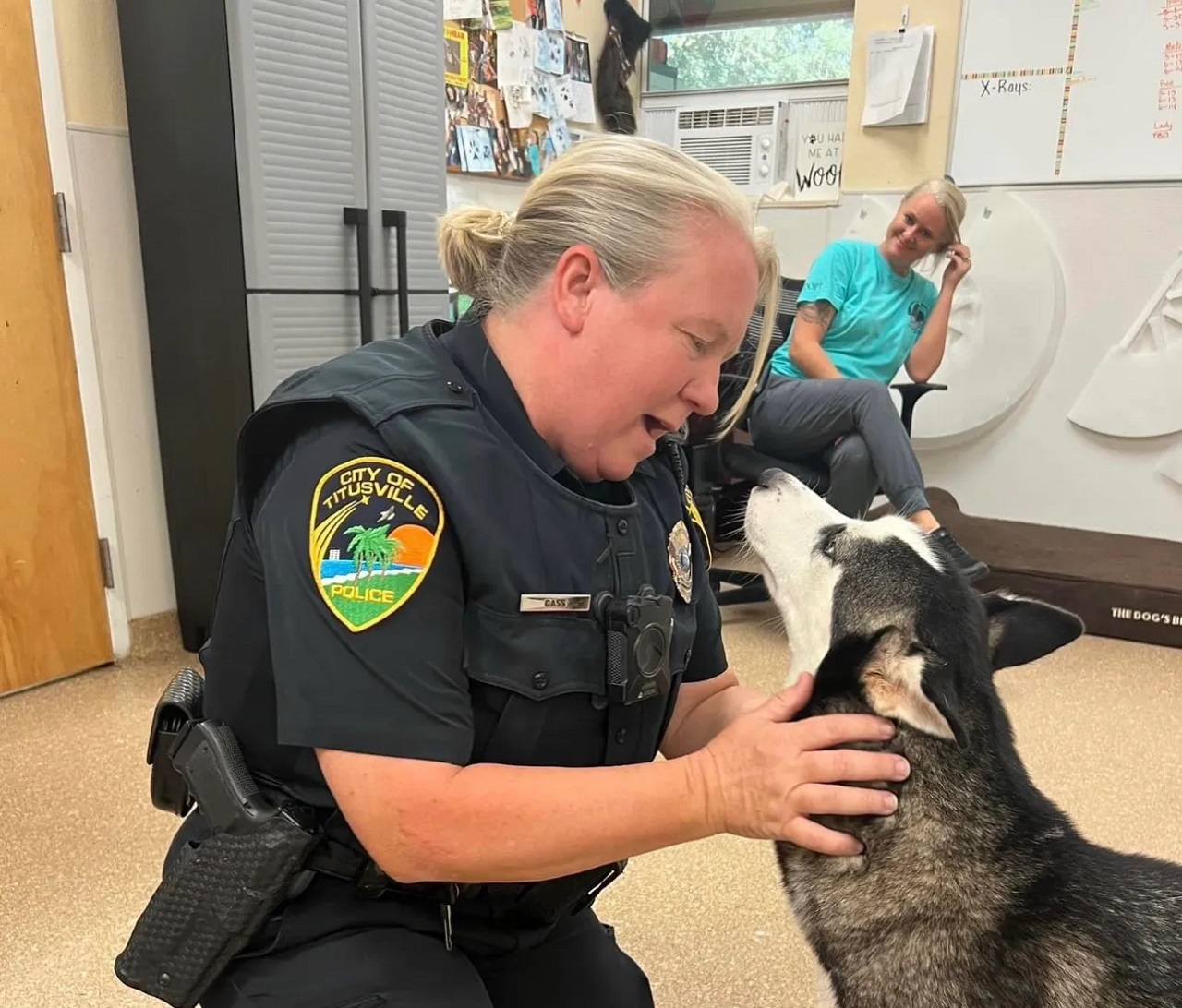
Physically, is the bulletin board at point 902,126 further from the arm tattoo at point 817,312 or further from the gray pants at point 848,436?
the gray pants at point 848,436

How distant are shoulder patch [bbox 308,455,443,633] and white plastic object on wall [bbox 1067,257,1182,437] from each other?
391 cm

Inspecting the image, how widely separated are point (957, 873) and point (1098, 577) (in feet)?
8.69

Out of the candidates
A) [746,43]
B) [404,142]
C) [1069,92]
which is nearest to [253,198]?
[404,142]

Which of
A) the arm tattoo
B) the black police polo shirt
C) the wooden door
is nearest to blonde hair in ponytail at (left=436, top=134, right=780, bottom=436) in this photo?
the black police polo shirt

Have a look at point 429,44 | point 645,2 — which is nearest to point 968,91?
point 645,2

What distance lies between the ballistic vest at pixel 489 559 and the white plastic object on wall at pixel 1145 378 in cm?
362

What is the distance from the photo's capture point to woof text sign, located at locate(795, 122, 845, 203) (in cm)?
441

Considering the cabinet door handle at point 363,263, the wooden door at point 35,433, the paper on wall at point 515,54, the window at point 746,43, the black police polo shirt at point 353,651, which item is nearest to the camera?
Answer: the black police polo shirt at point 353,651

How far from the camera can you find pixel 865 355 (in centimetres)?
339

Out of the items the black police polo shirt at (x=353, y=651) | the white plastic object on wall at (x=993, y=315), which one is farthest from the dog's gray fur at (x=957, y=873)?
the white plastic object on wall at (x=993, y=315)

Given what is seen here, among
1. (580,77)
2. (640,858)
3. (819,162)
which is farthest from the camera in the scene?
(819,162)

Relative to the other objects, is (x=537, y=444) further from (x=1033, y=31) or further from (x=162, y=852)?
(x=1033, y=31)

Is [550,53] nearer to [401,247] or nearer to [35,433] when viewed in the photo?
[401,247]

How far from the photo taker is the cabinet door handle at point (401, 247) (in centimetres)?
271
